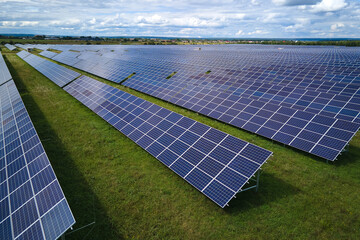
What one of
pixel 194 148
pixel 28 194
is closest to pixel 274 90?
pixel 194 148

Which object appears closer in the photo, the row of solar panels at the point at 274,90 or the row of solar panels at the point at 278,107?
the row of solar panels at the point at 278,107

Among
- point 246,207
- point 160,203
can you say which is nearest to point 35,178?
point 160,203

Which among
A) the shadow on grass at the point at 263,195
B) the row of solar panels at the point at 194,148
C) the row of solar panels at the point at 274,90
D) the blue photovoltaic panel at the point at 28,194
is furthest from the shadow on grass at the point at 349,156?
the blue photovoltaic panel at the point at 28,194

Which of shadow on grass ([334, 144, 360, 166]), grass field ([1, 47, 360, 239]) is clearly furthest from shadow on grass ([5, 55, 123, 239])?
shadow on grass ([334, 144, 360, 166])

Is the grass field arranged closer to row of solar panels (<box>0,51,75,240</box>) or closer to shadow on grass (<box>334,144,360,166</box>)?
shadow on grass (<box>334,144,360,166</box>)

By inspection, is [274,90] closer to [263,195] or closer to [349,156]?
[349,156]

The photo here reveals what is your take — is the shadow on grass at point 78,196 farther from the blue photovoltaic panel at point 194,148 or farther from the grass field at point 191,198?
the blue photovoltaic panel at point 194,148

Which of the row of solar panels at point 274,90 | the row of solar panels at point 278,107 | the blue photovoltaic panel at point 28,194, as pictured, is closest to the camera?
the blue photovoltaic panel at point 28,194
